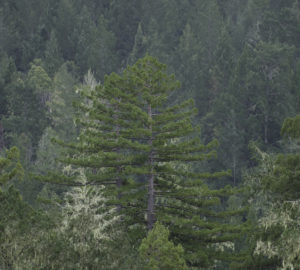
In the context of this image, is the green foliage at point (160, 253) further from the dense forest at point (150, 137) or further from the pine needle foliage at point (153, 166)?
the pine needle foliage at point (153, 166)

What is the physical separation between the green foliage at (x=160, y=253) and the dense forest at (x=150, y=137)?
0.03 m

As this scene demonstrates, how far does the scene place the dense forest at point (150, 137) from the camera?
16156 mm

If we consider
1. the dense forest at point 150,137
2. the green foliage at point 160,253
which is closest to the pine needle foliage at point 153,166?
the dense forest at point 150,137

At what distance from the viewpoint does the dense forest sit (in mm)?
16156

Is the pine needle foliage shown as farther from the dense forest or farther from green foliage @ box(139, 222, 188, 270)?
green foliage @ box(139, 222, 188, 270)

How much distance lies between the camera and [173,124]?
21.9 metres

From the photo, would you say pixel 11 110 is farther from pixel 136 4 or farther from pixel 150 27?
pixel 136 4

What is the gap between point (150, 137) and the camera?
22.0 m

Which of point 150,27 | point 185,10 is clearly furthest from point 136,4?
point 150,27

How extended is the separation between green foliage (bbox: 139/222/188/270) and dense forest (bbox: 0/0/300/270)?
0.03m

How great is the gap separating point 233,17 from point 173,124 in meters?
88.4

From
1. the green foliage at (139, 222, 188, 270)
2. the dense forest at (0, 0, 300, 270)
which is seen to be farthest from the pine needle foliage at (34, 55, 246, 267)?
the green foliage at (139, 222, 188, 270)

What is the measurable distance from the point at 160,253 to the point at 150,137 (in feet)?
22.9

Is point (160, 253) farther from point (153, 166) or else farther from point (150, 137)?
point (150, 137)
